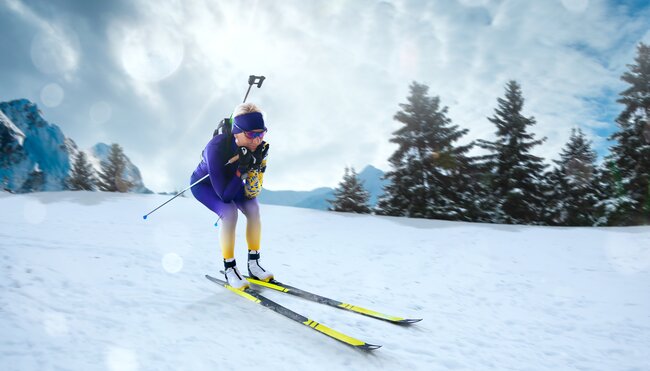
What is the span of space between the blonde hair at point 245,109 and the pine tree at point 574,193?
22.0 metres

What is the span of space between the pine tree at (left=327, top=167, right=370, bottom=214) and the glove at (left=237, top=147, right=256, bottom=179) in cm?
2307

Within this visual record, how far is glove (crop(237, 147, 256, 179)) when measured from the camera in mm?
3756

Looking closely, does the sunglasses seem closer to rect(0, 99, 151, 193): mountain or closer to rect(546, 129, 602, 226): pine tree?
rect(546, 129, 602, 226): pine tree

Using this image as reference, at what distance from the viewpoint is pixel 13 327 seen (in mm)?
2143

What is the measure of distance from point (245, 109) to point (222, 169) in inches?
27.4

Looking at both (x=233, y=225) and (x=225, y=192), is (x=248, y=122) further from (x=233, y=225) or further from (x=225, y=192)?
(x=233, y=225)

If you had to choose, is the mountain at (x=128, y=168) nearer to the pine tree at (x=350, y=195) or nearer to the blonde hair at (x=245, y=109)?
the pine tree at (x=350, y=195)

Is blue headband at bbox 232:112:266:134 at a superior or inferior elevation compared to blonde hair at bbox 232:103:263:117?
inferior

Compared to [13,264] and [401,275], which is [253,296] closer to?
[13,264]

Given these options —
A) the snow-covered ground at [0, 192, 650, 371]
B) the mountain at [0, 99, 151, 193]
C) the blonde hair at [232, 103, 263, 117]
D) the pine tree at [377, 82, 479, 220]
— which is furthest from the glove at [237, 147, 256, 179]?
the mountain at [0, 99, 151, 193]

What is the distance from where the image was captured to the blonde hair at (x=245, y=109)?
12.3ft

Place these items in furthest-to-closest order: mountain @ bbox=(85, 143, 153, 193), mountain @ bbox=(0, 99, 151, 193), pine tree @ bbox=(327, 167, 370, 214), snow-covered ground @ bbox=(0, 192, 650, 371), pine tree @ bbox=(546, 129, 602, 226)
Answer: 1. mountain @ bbox=(0, 99, 151, 193)
2. mountain @ bbox=(85, 143, 153, 193)
3. pine tree @ bbox=(327, 167, 370, 214)
4. pine tree @ bbox=(546, 129, 602, 226)
5. snow-covered ground @ bbox=(0, 192, 650, 371)

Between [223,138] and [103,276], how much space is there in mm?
1868

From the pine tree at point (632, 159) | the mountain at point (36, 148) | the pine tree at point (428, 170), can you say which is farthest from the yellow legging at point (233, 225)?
the mountain at point (36, 148)
